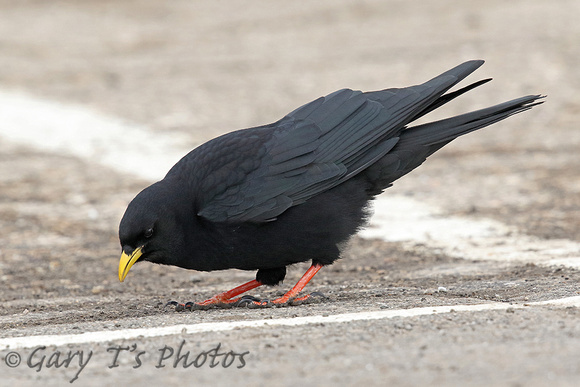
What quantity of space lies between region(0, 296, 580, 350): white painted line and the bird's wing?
106 cm

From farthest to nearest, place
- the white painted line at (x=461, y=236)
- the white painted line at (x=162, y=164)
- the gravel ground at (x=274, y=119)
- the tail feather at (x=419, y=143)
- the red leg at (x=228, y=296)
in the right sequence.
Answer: the white painted line at (x=162, y=164) → the white painted line at (x=461, y=236) → the tail feather at (x=419, y=143) → the red leg at (x=228, y=296) → the gravel ground at (x=274, y=119)

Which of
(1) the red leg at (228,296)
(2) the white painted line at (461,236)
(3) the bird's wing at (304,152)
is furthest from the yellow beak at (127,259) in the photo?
(2) the white painted line at (461,236)

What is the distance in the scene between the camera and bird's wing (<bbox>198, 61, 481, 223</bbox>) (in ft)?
19.1

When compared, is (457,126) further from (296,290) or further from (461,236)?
(461,236)

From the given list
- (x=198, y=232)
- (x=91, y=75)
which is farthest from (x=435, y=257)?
(x=91, y=75)

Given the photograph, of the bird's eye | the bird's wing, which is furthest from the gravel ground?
the bird's wing

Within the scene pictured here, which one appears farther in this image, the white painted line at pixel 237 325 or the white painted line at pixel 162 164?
the white painted line at pixel 162 164

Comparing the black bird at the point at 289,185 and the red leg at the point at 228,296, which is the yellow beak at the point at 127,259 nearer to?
the black bird at the point at 289,185

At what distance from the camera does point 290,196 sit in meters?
5.89

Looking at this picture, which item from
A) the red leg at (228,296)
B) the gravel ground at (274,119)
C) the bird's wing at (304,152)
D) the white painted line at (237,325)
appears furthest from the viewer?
the red leg at (228,296)

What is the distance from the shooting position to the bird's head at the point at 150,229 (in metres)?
5.61

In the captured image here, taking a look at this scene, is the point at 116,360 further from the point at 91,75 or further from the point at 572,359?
the point at 91,75

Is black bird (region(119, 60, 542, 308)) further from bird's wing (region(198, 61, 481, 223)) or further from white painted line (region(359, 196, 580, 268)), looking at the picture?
white painted line (region(359, 196, 580, 268))

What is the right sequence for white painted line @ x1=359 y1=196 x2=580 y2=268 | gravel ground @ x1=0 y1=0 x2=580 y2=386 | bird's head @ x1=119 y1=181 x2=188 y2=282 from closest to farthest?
1. gravel ground @ x1=0 y1=0 x2=580 y2=386
2. bird's head @ x1=119 y1=181 x2=188 y2=282
3. white painted line @ x1=359 y1=196 x2=580 y2=268
